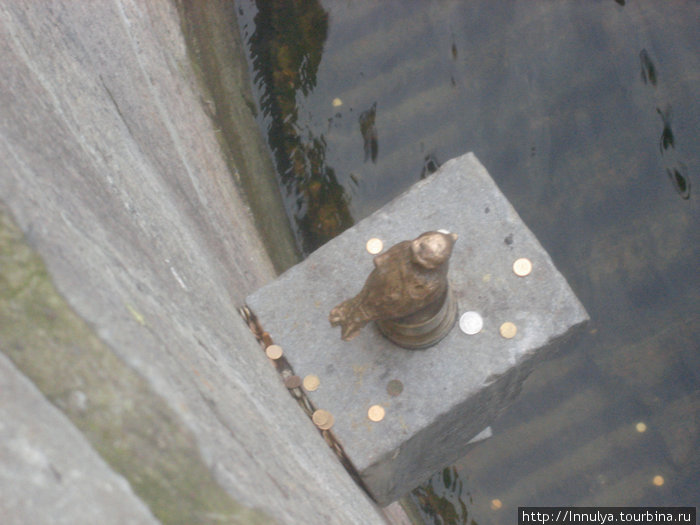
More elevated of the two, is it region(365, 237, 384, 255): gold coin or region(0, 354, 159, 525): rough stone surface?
region(365, 237, 384, 255): gold coin

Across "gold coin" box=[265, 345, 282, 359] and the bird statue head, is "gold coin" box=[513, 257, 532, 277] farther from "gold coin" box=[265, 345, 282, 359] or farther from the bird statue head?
"gold coin" box=[265, 345, 282, 359]

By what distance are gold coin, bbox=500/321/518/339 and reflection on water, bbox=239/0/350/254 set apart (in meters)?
1.45

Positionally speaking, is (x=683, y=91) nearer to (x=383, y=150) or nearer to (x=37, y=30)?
(x=383, y=150)

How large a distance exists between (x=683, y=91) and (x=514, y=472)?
6.65 feet

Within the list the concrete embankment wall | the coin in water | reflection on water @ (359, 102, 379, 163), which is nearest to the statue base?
the coin in water

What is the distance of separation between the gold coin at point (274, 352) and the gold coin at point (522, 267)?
0.83 metres

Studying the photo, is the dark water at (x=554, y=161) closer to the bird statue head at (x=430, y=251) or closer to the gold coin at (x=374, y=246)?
the gold coin at (x=374, y=246)

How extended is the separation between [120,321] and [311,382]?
1.20m

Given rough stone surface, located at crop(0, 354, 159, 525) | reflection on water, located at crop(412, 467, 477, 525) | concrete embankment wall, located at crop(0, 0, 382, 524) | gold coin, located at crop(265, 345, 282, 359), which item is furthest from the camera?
reflection on water, located at crop(412, 467, 477, 525)

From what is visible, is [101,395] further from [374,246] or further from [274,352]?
[374,246]

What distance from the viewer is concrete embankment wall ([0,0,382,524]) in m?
0.92

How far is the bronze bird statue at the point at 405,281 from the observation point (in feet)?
5.88

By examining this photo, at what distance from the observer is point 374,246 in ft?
7.64

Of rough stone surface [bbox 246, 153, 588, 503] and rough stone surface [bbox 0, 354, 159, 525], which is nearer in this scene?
rough stone surface [bbox 0, 354, 159, 525]
